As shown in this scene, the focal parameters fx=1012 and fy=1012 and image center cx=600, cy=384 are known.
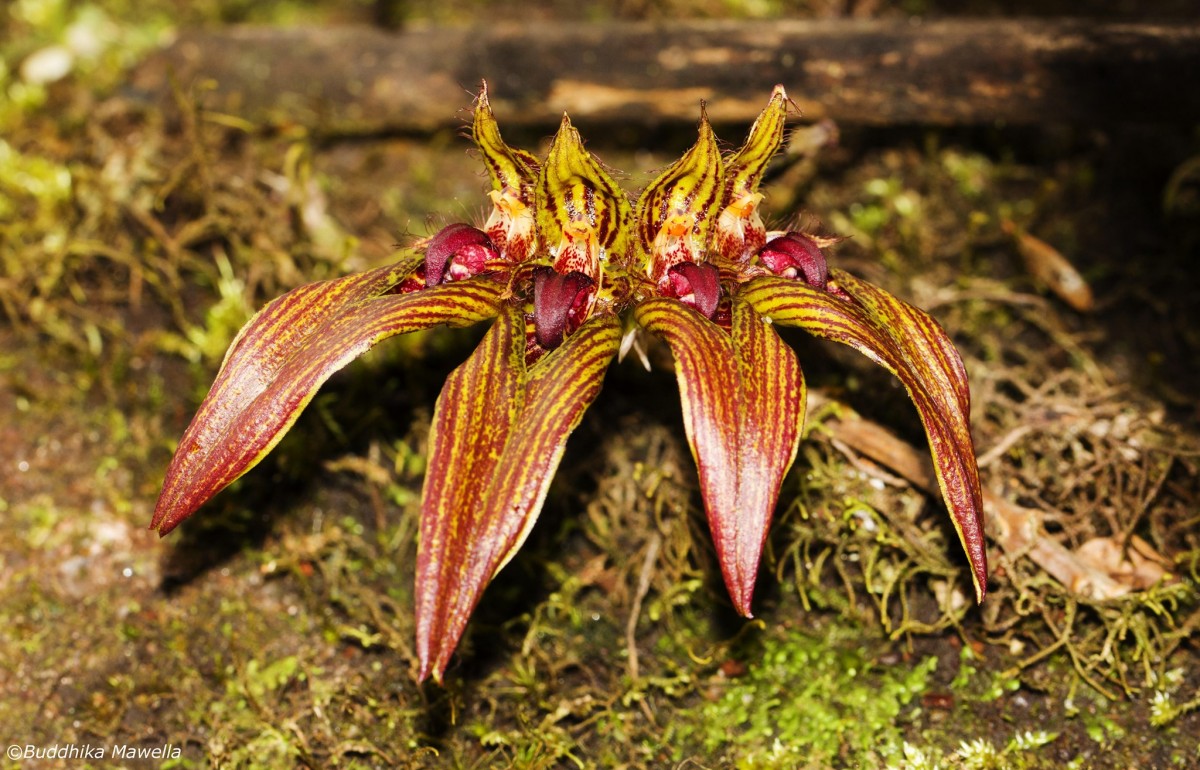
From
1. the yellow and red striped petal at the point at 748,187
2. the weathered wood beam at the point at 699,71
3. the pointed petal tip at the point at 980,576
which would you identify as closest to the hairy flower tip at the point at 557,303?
the yellow and red striped petal at the point at 748,187

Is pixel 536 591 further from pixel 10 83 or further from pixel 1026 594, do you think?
pixel 10 83

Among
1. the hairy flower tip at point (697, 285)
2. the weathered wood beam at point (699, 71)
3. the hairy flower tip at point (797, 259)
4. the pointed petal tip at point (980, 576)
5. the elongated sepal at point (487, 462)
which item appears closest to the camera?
the elongated sepal at point (487, 462)

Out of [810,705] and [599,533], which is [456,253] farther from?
[810,705]

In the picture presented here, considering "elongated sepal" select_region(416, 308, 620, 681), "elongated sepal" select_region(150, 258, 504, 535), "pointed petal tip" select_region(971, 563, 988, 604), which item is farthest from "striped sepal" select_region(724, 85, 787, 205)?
"pointed petal tip" select_region(971, 563, 988, 604)

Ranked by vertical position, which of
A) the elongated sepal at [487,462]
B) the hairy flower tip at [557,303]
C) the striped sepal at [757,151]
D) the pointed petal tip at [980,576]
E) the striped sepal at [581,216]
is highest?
the striped sepal at [757,151]

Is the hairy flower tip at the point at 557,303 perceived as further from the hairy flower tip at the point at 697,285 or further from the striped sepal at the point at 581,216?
the hairy flower tip at the point at 697,285

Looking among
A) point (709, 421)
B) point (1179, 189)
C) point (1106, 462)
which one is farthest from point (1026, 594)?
point (1179, 189)
